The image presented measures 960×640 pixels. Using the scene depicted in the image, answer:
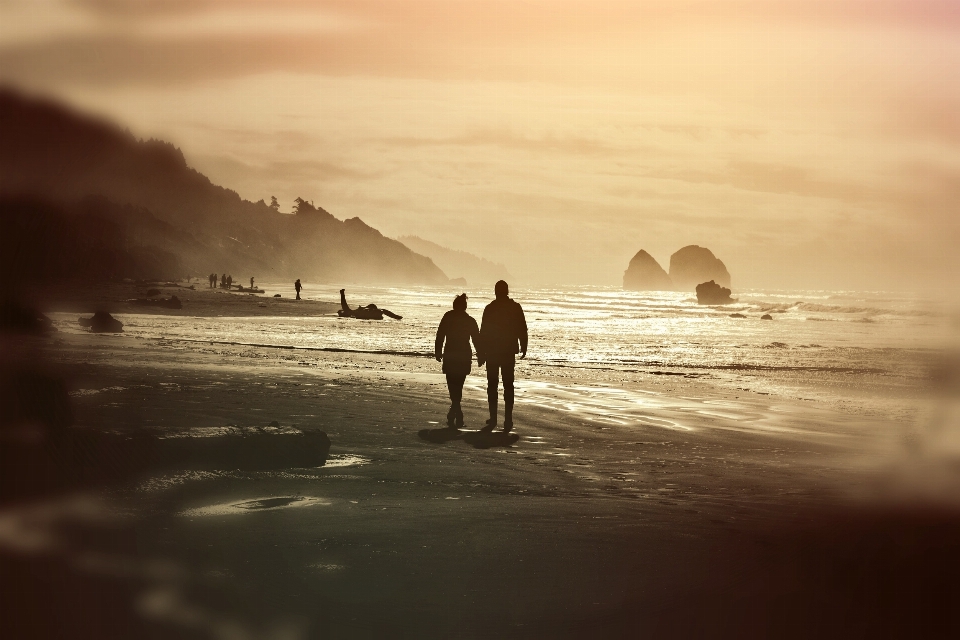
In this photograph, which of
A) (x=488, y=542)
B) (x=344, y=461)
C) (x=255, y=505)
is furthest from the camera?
(x=344, y=461)

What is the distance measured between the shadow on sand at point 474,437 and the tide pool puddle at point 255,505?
12.5 feet

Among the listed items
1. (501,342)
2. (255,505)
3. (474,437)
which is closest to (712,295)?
(501,342)

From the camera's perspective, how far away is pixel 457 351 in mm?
13875

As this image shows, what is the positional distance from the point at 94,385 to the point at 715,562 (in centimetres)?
1202

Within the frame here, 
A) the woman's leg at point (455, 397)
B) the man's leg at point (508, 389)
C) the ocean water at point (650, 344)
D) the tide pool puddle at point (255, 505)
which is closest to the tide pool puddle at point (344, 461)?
the tide pool puddle at point (255, 505)

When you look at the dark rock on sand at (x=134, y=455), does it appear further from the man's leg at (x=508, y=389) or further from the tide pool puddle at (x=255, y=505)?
the man's leg at (x=508, y=389)

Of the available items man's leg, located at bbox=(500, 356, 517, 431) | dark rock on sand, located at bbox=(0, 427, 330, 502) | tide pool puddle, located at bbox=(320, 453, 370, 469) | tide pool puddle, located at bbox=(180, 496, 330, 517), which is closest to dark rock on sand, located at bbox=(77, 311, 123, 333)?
man's leg, located at bbox=(500, 356, 517, 431)

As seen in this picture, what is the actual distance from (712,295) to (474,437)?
118 metres

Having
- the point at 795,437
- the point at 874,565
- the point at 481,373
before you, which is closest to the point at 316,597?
the point at 874,565

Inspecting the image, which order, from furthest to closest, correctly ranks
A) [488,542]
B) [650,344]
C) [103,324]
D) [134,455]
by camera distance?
[650,344]
[103,324]
[134,455]
[488,542]

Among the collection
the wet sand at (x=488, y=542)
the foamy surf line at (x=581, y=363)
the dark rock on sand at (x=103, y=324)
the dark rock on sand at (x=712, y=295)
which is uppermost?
the dark rock on sand at (x=712, y=295)

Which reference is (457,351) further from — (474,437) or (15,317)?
(15,317)

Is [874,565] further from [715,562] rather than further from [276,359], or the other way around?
[276,359]

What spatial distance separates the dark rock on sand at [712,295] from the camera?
408ft
